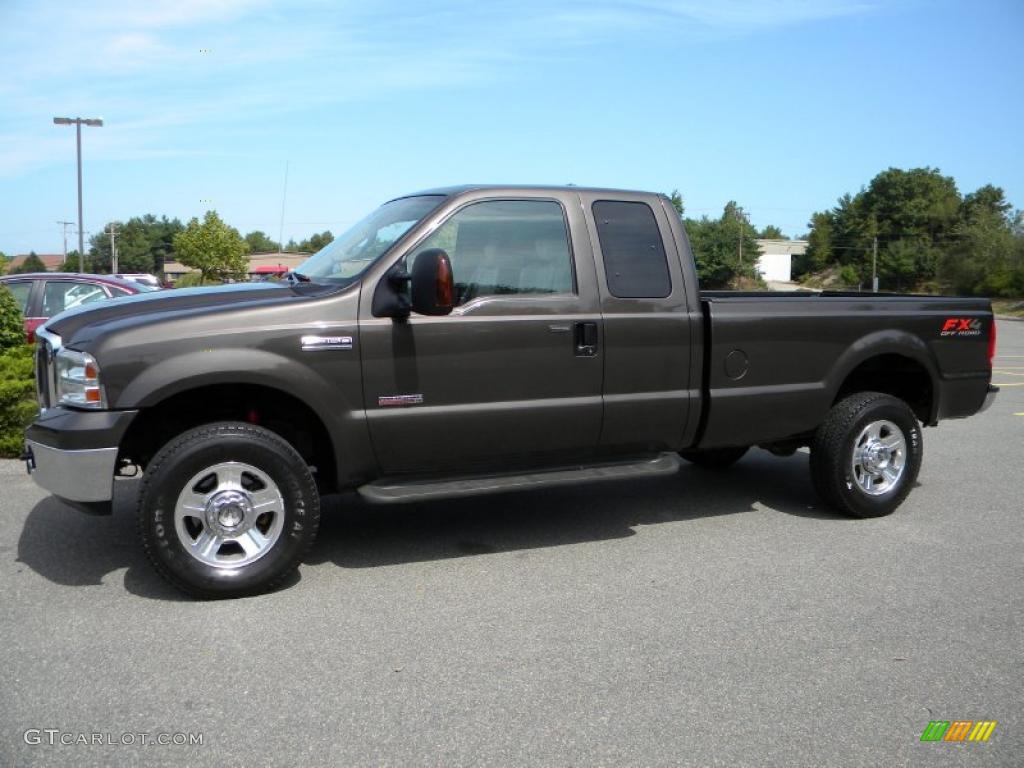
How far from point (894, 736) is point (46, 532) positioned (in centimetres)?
469

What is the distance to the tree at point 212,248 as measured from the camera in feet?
182

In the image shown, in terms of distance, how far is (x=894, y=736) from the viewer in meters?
3.00

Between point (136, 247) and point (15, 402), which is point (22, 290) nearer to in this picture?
point (15, 402)

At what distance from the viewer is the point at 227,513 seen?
4.19 meters

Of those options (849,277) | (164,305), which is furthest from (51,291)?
(849,277)

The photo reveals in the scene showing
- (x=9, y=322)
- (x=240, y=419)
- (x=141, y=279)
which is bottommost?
(x=240, y=419)

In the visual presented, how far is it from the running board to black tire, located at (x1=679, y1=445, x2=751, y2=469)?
178 centimetres

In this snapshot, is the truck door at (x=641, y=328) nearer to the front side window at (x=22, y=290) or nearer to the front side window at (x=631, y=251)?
the front side window at (x=631, y=251)

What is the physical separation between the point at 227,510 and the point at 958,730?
10.6 ft

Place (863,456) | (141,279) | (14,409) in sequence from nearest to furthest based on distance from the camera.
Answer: (863,456), (14,409), (141,279)

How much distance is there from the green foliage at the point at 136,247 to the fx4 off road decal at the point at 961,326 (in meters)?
107

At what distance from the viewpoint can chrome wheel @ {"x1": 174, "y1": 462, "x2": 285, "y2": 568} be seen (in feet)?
13.5

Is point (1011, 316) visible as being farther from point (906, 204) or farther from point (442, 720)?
point (906, 204)

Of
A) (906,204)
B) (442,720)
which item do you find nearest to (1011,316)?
(442,720)
